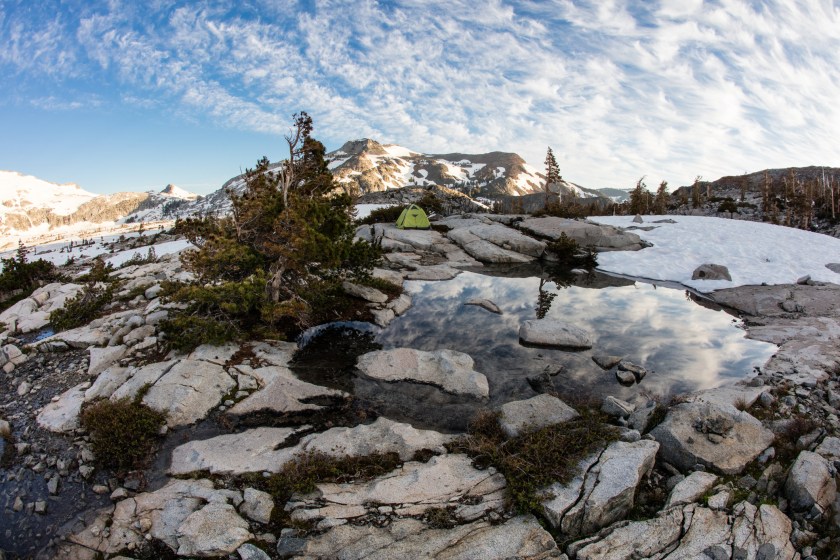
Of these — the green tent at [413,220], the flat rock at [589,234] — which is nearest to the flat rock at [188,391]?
the green tent at [413,220]

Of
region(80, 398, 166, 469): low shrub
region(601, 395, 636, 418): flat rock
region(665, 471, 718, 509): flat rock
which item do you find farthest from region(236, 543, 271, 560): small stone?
region(601, 395, 636, 418): flat rock

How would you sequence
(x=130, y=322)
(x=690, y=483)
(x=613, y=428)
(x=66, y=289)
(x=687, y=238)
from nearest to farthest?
(x=690, y=483)
(x=613, y=428)
(x=130, y=322)
(x=66, y=289)
(x=687, y=238)

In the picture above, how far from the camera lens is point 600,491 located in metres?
6.94

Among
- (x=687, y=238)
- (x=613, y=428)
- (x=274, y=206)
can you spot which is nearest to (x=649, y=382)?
(x=613, y=428)

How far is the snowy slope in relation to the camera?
915 inches

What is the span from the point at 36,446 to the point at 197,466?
13.9ft

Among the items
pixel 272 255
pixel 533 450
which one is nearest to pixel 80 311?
pixel 272 255

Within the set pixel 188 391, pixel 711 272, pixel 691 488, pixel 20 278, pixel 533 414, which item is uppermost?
pixel 20 278

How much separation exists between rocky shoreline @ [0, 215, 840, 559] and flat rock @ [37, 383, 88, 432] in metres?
0.04

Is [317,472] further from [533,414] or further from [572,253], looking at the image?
[572,253]

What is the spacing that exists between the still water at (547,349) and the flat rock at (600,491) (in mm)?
3545

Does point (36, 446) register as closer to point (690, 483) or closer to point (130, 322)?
point (130, 322)

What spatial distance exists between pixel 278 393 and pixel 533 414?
22.6 feet

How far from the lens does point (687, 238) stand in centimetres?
3225
